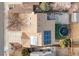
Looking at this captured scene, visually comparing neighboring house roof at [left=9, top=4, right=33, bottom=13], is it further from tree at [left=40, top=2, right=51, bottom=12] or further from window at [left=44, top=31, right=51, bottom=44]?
window at [left=44, top=31, right=51, bottom=44]

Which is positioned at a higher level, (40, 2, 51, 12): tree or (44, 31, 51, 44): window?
(40, 2, 51, 12): tree

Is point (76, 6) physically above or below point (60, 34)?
above

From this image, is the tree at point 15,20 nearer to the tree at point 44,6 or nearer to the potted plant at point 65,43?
the tree at point 44,6

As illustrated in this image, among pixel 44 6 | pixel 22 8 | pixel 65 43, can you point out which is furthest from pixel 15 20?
pixel 65 43

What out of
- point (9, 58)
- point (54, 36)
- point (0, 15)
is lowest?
point (9, 58)

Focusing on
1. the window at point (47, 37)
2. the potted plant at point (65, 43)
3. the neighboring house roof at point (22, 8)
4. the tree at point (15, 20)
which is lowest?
the potted plant at point (65, 43)

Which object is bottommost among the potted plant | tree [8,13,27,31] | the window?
the potted plant

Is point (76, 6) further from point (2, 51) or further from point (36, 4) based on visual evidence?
point (2, 51)

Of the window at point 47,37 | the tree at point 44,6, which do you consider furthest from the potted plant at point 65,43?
the tree at point 44,6

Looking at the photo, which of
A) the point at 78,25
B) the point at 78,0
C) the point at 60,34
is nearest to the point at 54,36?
the point at 60,34

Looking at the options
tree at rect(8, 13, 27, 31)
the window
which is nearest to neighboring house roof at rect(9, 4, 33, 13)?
tree at rect(8, 13, 27, 31)
